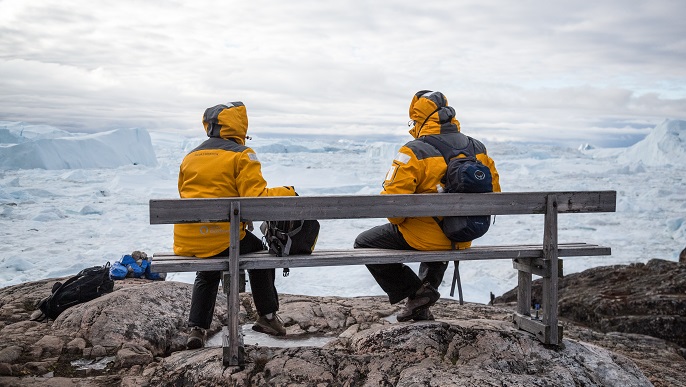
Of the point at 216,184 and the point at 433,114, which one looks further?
the point at 433,114

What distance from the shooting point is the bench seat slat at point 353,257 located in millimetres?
3859

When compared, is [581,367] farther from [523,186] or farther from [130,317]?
[523,186]

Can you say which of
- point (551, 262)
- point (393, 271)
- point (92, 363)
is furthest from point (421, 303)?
point (92, 363)

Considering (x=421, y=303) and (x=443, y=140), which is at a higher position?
(x=443, y=140)

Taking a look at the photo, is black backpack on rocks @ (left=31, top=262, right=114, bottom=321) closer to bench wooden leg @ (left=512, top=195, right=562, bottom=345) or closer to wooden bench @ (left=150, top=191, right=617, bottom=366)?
wooden bench @ (left=150, top=191, right=617, bottom=366)

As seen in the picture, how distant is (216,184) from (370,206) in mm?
992

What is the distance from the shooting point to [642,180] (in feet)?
127

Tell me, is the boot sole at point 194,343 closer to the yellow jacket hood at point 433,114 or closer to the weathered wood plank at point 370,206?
the weathered wood plank at point 370,206

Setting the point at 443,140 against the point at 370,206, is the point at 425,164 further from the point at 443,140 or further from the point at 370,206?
the point at 370,206

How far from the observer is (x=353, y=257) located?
4.02 metres

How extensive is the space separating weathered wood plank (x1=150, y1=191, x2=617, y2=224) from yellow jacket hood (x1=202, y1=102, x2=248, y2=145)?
0.64 meters

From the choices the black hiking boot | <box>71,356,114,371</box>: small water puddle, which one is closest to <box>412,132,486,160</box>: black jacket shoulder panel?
the black hiking boot

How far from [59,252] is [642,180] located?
1312 inches

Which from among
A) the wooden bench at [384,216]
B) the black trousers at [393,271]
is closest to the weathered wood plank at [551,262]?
the wooden bench at [384,216]
